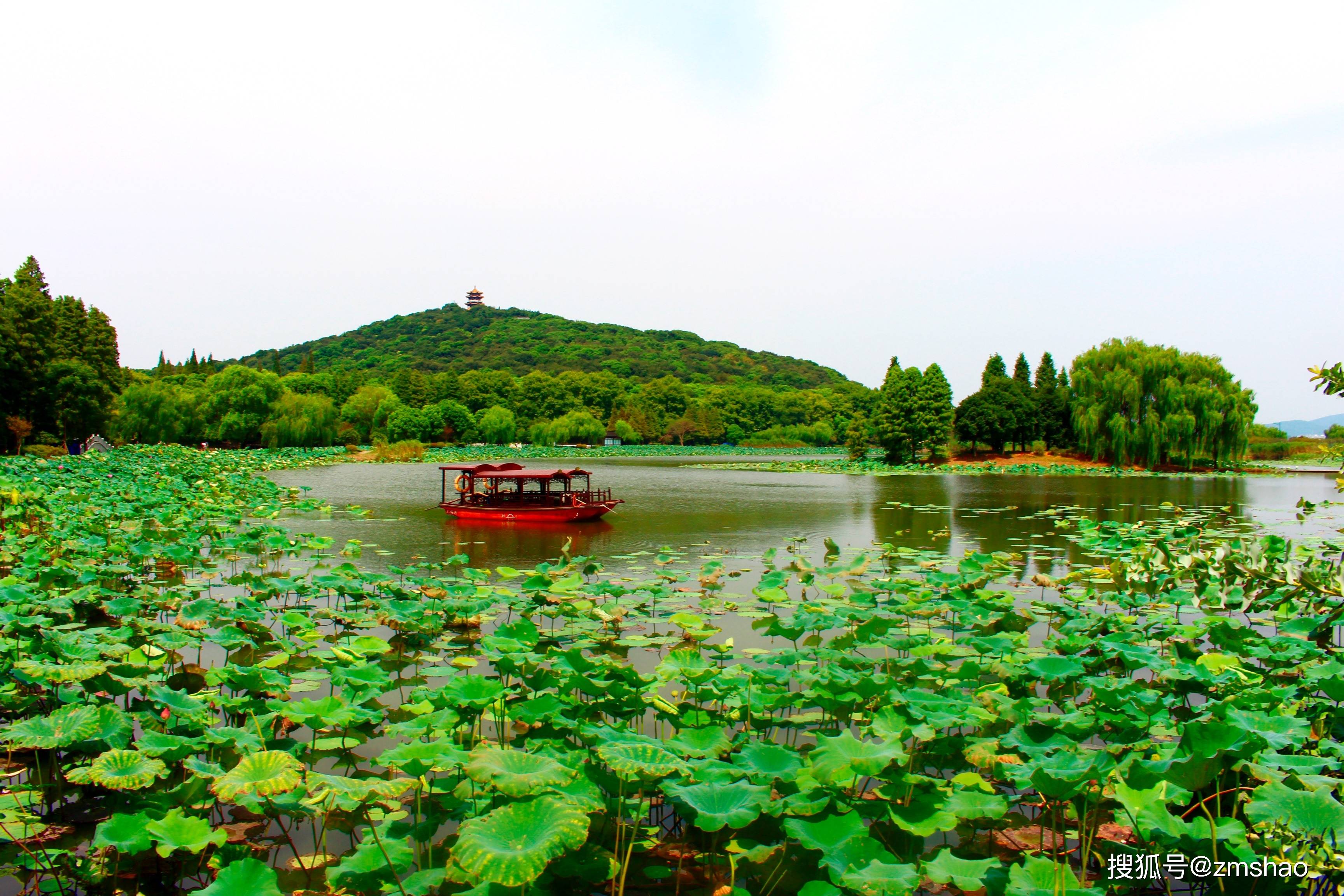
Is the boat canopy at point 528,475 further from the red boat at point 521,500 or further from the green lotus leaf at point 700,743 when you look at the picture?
the green lotus leaf at point 700,743

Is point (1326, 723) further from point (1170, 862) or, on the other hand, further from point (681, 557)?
point (681, 557)

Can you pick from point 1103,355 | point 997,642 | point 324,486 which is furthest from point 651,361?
point 997,642

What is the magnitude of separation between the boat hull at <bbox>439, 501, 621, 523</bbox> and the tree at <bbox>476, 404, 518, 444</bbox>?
62258mm

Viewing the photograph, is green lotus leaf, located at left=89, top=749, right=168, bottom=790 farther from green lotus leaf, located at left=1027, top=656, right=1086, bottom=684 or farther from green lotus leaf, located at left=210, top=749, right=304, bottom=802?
green lotus leaf, located at left=1027, top=656, right=1086, bottom=684

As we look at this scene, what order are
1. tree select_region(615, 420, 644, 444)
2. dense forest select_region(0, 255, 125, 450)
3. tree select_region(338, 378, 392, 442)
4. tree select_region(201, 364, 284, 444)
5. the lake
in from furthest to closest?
tree select_region(615, 420, 644, 444) < tree select_region(338, 378, 392, 442) < tree select_region(201, 364, 284, 444) < dense forest select_region(0, 255, 125, 450) < the lake

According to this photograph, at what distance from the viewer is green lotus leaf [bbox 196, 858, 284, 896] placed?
207cm

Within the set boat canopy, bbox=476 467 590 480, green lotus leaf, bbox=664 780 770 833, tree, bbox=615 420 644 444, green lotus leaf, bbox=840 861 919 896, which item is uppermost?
tree, bbox=615 420 644 444

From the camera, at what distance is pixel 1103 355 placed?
36562 millimetres

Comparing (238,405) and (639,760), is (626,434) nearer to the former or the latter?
(238,405)

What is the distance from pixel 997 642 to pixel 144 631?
571 cm

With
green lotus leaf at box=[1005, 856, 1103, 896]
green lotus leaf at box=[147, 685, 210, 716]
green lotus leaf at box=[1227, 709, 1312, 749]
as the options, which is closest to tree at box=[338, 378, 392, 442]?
green lotus leaf at box=[147, 685, 210, 716]

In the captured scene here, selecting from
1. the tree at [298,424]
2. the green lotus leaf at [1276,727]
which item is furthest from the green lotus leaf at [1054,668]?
the tree at [298,424]

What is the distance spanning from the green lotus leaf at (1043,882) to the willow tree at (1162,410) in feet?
119

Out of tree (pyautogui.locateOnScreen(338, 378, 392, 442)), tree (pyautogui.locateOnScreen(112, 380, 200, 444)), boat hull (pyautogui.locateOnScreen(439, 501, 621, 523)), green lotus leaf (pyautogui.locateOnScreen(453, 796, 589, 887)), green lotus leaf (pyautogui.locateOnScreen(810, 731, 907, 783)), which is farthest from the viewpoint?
tree (pyautogui.locateOnScreen(338, 378, 392, 442))
